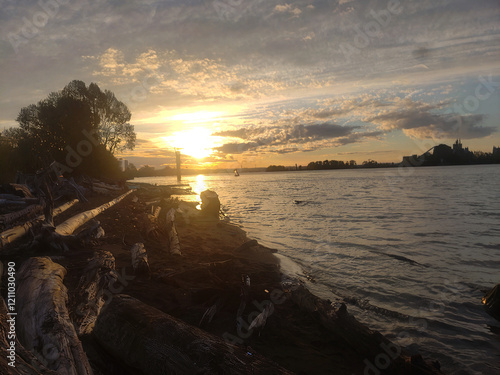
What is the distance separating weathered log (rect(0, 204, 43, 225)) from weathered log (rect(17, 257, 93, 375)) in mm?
5636

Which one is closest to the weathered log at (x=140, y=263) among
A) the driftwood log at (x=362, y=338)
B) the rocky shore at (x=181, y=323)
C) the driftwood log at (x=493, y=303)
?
the rocky shore at (x=181, y=323)

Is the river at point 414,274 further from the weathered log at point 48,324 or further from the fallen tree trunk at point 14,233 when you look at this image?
the fallen tree trunk at point 14,233

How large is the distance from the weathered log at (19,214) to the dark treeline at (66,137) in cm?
2356

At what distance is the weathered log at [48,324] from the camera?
2.75 m

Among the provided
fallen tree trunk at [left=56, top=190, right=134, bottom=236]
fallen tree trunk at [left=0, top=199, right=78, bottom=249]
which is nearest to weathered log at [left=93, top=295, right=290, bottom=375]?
fallen tree trunk at [left=0, top=199, right=78, bottom=249]

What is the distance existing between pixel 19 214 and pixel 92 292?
7350mm

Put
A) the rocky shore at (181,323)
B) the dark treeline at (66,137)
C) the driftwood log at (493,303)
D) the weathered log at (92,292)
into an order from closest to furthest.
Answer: the rocky shore at (181,323) → the weathered log at (92,292) → the driftwood log at (493,303) → the dark treeline at (66,137)

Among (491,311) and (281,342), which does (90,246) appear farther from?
(491,311)

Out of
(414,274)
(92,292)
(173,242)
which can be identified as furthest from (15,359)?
(414,274)

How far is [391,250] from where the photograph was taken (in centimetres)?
1116

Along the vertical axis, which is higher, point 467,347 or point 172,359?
point 172,359

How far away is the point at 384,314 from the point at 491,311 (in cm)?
235

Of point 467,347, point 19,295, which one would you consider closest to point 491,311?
point 467,347

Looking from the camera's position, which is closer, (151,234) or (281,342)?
(281,342)
